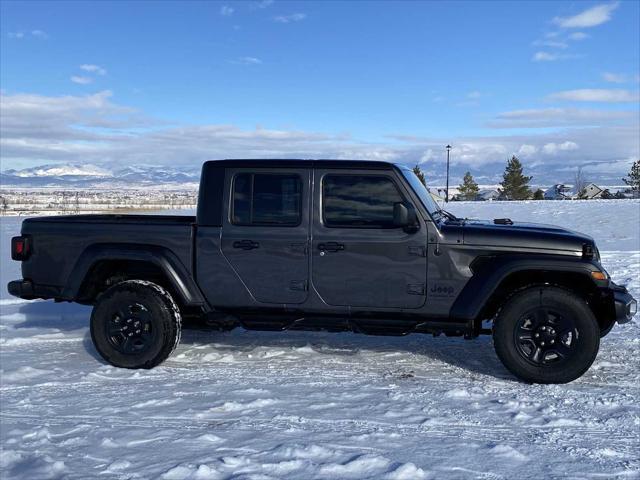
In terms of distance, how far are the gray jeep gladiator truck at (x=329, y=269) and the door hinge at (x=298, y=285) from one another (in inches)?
0.5

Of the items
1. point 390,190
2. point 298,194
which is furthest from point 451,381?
point 298,194

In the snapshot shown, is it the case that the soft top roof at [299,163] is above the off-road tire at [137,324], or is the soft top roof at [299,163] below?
above

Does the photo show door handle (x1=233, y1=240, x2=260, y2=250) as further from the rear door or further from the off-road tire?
the off-road tire

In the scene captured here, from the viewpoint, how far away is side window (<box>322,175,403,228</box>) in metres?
5.05

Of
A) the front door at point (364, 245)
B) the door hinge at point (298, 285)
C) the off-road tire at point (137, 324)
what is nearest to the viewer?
the front door at point (364, 245)

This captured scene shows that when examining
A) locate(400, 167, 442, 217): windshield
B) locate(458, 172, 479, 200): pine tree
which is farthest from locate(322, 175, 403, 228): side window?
locate(458, 172, 479, 200): pine tree

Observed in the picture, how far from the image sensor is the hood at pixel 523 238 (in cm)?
479

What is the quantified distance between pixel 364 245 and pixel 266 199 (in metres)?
1.01

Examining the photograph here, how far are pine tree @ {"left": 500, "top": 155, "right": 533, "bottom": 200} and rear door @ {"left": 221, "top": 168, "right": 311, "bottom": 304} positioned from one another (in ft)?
187

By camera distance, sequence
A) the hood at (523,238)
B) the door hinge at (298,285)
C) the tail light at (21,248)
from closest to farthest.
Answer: the hood at (523,238) → the door hinge at (298,285) → the tail light at (21,248)

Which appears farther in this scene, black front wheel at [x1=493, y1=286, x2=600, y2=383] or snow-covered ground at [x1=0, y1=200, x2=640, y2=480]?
black front wheel at [x1=493, y1=286, x2=600, y2=383]

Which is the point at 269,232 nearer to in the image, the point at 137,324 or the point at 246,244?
the point at 246,244

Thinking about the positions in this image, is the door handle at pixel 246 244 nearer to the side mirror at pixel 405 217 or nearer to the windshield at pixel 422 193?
the side mirror at pixel 405 217

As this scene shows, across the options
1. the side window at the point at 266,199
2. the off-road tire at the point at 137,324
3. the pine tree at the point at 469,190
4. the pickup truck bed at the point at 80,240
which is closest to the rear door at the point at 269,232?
the side window at the point at 266,199
